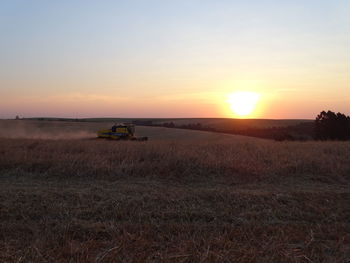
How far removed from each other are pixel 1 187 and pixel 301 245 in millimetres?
7415

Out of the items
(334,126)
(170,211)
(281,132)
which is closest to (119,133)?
(334,126)

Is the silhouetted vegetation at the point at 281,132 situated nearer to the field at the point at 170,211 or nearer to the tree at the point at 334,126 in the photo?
the tree at the point at 334,126

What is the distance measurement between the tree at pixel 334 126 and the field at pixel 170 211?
30.5 metres

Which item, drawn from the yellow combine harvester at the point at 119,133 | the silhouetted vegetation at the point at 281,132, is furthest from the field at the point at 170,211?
the silhouetted vegetation at the point at 281,132

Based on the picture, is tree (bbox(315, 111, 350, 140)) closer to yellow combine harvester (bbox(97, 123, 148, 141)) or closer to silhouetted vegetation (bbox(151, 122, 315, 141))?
silhouetted vegetation (bbox(151, 122, 315, 141))

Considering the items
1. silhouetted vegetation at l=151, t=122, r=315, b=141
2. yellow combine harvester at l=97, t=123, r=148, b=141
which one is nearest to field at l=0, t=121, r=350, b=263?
yellow combine harvester at l=97, t=123, r=148, b=141

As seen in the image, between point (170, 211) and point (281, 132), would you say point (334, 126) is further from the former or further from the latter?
point (170, 211)

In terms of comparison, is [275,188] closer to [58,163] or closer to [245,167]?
[245,167]

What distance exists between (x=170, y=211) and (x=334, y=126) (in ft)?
126

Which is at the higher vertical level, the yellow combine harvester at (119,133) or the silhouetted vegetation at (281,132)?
the yellow combine harvester at (119,133)

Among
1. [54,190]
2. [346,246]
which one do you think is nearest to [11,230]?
[54,190]

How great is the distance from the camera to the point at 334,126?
132 ft

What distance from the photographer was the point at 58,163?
11594 mm

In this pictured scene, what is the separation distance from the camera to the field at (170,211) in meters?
4.67
